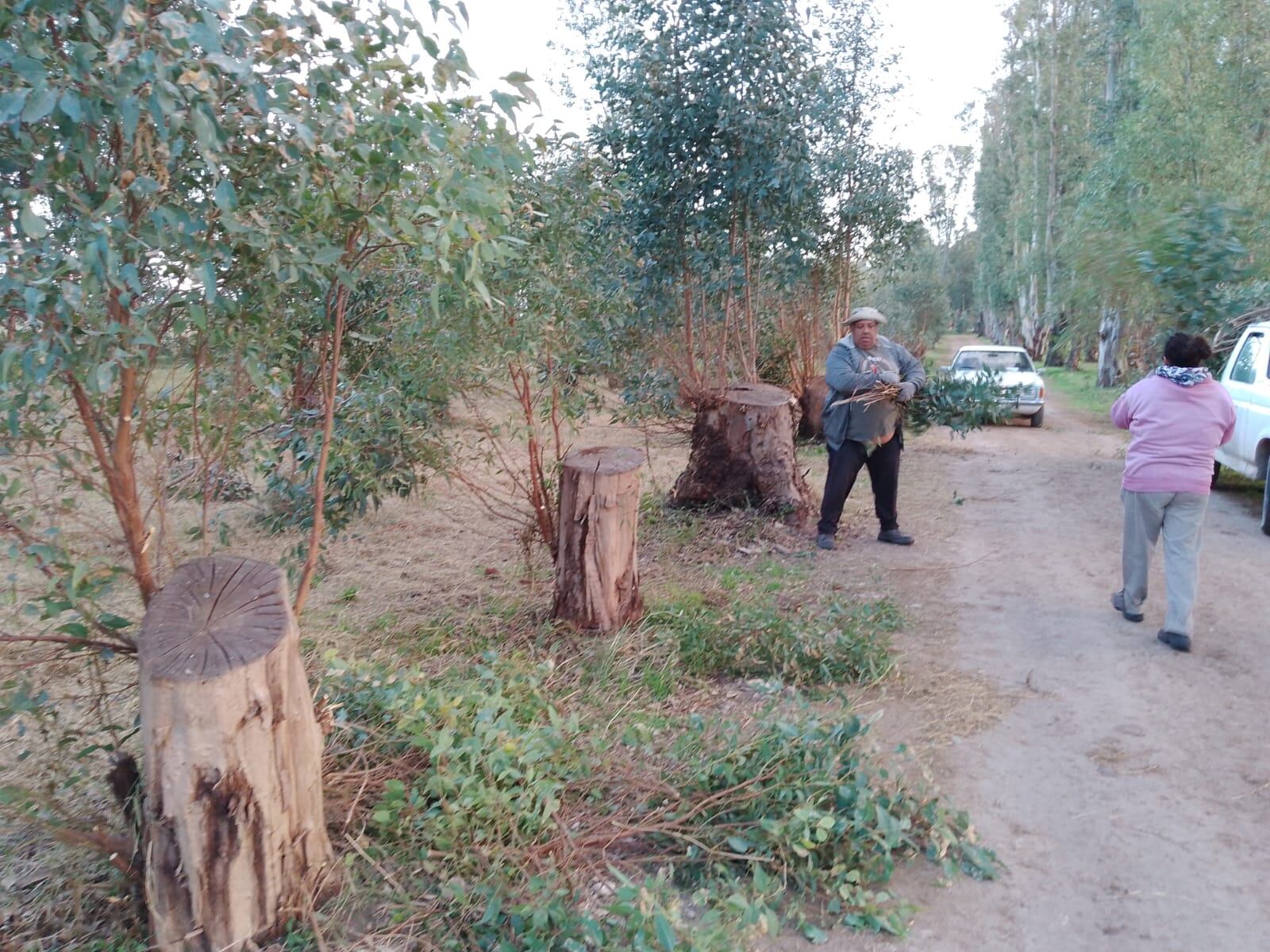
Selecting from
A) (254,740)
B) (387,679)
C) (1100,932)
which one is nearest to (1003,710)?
(1100,932)

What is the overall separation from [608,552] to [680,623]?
2.14ft

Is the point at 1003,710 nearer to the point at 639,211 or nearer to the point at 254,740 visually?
the point at 254,740

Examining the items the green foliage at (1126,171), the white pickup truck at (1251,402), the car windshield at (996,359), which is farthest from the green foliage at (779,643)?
the car windshield at (996,359)

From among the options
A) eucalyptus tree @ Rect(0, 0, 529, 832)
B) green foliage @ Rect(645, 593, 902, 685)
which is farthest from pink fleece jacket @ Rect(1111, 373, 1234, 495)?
eucalyptus tree @ Rect(0, 0, 529, 832)

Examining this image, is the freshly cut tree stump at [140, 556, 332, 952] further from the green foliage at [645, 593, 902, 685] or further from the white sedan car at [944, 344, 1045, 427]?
the white sedan car at [944, 344, 1045, 427]

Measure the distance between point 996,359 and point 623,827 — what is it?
16.8 meters

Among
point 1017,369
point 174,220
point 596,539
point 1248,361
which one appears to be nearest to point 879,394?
point 596,539

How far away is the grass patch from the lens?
21.0 meters

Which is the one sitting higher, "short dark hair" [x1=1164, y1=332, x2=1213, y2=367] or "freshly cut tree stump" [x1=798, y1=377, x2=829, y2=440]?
"short dark hair" [x1=1164, y1=332, x2=1213, y2=367]

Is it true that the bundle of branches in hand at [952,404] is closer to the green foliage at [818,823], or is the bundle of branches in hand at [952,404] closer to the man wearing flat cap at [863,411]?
the man wearing flat cap at [863,411]

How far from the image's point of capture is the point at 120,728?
10.8 ft

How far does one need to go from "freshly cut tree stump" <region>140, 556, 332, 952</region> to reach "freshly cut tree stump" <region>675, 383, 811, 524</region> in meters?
5.97

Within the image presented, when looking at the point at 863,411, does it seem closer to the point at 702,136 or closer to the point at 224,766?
the point at 702,136

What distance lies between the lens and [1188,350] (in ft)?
18.2
